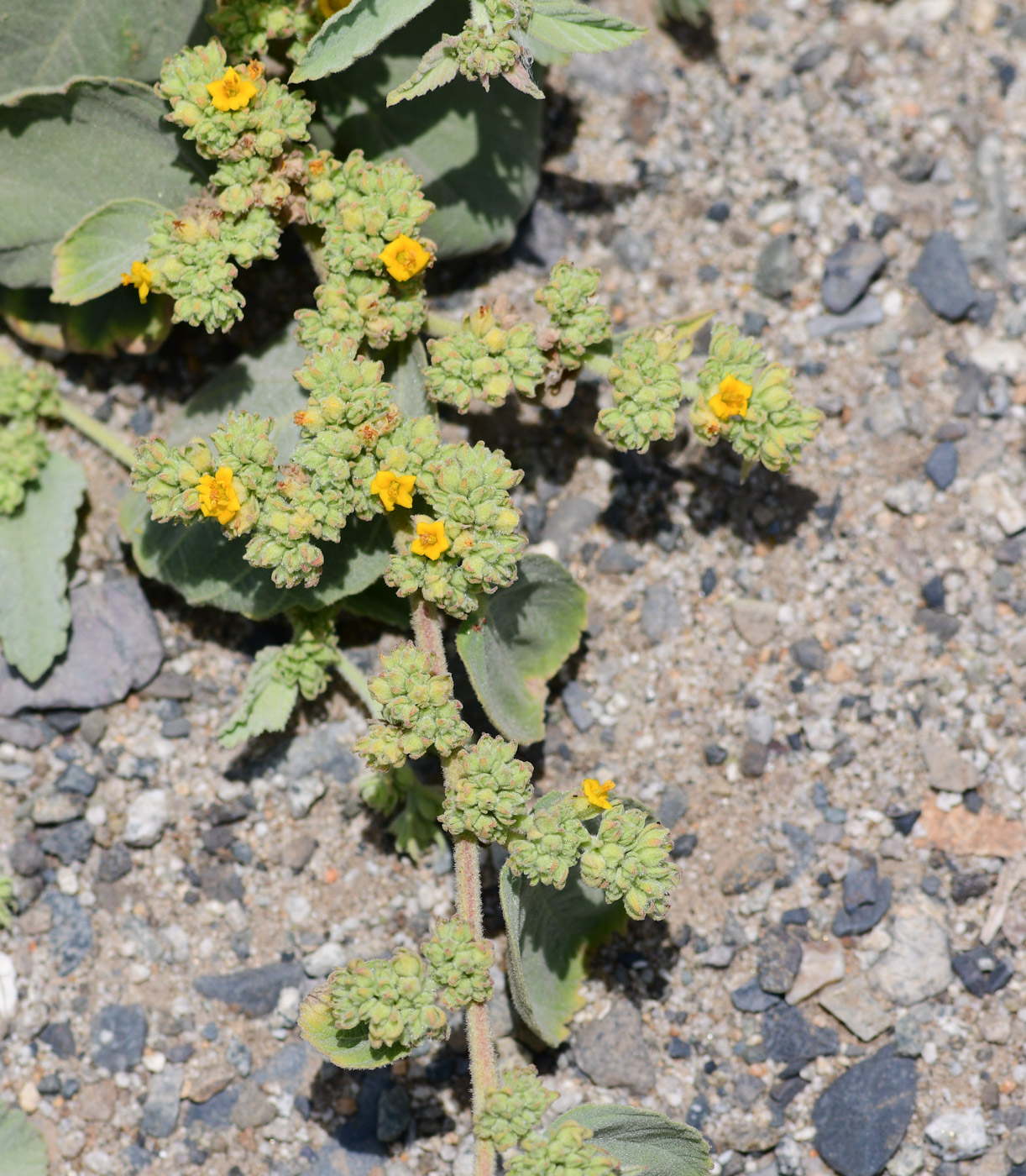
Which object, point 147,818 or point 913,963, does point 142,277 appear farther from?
point 913,963

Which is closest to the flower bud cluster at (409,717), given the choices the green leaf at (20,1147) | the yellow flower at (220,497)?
the yellow flower at (220,497)

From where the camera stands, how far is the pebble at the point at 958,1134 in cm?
435

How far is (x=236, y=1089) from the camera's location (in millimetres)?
4527

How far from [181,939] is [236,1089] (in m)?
0.57

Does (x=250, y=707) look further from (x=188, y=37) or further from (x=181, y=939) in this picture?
(x=188, y=37)

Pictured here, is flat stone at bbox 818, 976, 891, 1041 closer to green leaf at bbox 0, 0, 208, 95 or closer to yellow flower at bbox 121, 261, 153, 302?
yellow flower at bbox 121, 261, 153, 302

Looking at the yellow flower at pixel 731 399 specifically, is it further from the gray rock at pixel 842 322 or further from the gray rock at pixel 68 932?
the gray rock at pixel 68 932

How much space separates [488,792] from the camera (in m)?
3.73

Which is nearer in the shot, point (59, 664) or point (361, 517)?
point (361, 517)

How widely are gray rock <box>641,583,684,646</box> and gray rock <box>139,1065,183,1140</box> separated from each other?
2346 mm

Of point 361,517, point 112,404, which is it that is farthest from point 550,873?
point 112,404

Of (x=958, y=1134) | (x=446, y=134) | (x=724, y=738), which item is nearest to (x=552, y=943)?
(x=724, y=738)

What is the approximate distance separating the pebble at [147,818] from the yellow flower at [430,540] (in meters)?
1.68

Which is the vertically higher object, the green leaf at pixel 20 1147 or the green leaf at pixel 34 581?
the green leaf at pixel 34 581
